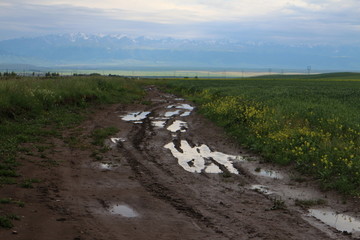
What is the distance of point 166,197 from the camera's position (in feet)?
25.9

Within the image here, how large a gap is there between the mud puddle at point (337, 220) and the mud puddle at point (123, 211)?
327cm

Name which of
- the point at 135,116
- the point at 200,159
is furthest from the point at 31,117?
the point at 200,159

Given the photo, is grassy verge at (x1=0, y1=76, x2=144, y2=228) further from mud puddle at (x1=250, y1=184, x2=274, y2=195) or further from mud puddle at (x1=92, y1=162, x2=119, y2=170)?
mud puddle at (x1=250, y1=184, x2=274, y2=195)

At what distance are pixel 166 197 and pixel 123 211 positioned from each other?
1179mm

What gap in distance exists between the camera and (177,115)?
22.0 m

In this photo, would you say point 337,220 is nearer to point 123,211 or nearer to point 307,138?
point 123,211

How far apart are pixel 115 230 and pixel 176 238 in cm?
95

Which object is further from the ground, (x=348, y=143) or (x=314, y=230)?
(x=348, y=143)

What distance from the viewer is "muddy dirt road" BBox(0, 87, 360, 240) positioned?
20.1 ft

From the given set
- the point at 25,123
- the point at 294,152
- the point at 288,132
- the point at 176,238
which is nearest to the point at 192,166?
the point at 294,152

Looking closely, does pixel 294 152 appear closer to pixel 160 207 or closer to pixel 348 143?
pixel 348 143

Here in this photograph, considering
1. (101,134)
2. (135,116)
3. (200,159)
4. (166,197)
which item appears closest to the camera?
(166,197)

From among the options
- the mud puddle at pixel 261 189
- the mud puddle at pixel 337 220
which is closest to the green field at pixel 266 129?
the mud puddle at pixel 337 220

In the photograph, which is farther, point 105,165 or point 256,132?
point 256,132
